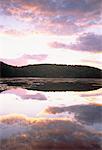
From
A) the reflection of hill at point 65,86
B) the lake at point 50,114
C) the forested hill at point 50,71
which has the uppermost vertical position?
the forested hill at point 50,71

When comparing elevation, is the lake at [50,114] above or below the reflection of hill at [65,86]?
below

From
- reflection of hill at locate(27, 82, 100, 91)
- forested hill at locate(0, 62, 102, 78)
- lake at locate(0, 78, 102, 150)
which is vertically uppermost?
forested hill at locate(0, 62, 102, 78)

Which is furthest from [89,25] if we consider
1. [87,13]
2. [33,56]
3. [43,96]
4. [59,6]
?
[43,96]

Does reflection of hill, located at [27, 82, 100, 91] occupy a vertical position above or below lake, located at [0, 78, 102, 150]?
above

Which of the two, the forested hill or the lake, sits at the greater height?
the forested hill

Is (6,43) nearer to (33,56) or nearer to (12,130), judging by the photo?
(33,56)
